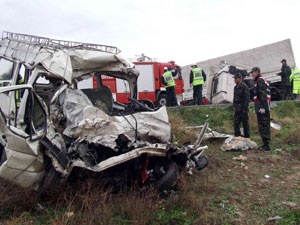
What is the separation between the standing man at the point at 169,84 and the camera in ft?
45.6

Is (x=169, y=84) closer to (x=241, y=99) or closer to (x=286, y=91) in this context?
(x=286, y=91)

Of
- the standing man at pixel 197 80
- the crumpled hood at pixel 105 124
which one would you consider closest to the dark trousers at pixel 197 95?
the standing man at pixel 197 80

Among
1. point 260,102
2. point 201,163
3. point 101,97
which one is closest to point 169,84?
point 260,102

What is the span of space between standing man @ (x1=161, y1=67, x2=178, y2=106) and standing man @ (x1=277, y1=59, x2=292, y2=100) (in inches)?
169

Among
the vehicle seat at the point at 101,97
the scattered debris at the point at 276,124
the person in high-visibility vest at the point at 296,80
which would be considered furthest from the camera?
the person in high-visibility vest at the point at 296,80

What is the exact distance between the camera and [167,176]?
5.34 meters

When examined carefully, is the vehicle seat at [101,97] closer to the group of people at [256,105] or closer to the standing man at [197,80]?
the group of people at [256,105]

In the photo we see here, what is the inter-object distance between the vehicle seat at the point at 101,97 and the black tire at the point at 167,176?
194 centimetres

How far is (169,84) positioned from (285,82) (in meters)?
4.86

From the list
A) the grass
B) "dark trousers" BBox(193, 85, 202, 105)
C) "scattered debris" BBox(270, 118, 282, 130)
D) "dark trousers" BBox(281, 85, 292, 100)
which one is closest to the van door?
the grass

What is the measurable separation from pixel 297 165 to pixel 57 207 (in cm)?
457

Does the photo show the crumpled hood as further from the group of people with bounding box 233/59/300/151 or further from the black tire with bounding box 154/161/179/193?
the group of people with bounding box 233/59/300/151

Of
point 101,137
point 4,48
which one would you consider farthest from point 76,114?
point 4,48

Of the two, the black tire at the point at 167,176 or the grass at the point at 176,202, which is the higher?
the black tire at the point at 167,176
